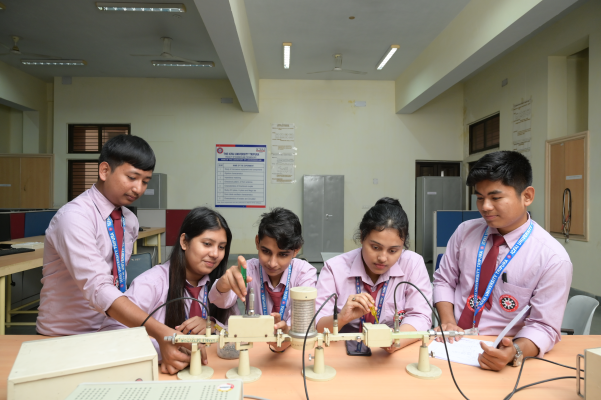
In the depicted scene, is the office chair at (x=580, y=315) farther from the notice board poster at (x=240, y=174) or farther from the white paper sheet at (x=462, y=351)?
the notice board poster at (x=240, y=174)

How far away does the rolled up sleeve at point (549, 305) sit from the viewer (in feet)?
3.99

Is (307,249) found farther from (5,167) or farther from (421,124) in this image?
(5,167)

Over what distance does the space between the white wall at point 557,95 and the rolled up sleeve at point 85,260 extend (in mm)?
4927

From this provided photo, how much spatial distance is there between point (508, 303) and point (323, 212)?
A: 207 inches

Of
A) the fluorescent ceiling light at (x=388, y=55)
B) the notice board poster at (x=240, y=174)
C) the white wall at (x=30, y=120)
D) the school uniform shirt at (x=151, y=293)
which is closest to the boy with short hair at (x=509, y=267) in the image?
the school uniform shirt at (x=151, y=293)

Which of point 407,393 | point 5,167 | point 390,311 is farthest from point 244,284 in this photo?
point 5,167

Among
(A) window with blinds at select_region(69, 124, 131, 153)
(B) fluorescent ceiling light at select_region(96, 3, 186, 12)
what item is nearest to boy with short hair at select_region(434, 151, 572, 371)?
(B) fluorescent ceiling light at select_region(96, 3, 186, 12)

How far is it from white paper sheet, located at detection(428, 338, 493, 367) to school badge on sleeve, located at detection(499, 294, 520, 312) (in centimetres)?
19

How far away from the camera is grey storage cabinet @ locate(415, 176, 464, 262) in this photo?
6.68 m

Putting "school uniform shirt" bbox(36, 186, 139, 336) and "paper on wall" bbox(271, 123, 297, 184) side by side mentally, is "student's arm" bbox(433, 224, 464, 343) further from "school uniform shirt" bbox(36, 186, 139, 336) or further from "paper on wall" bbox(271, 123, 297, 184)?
"paper on wall" bbox(271, 123, 297, 184)

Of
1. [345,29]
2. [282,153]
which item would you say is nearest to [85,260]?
[345,29]

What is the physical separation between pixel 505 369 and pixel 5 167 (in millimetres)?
8244

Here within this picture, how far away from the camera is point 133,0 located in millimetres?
4195

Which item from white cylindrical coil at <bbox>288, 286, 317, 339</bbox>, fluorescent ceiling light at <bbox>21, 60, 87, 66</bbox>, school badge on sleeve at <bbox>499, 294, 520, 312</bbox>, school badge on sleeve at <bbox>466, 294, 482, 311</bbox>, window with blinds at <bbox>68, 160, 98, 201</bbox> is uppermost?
fluorescent ceiling light at <bbox>21, 60, 87, 66</bbox>
